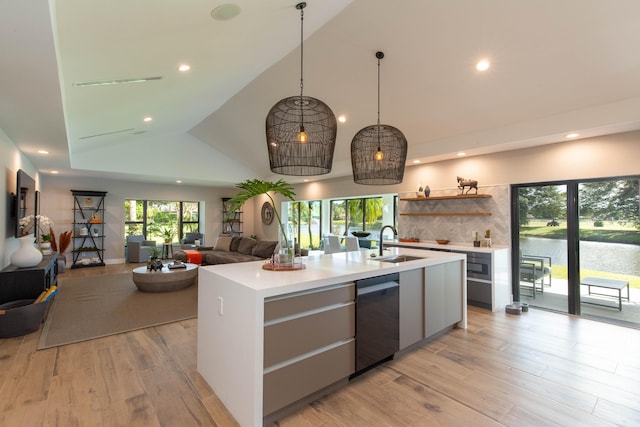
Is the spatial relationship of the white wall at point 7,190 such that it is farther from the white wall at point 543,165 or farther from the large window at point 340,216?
the white wall at point 543,165

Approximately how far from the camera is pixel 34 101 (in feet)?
9.16

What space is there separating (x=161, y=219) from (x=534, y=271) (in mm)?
9963

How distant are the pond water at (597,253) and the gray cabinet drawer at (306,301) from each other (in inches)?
150

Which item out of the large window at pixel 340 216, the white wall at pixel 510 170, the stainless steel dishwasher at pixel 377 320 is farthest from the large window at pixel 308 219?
the stainless steel dishwasher at pixel 377 320

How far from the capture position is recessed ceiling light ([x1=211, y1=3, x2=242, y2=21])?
2.45m

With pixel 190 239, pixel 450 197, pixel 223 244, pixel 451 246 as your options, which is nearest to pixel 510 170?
pixel 450 197

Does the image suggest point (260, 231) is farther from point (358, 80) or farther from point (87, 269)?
point (358, 80)

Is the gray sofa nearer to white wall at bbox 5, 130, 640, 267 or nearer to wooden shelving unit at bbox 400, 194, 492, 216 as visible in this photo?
white wall at bbox 5, 130, 640, 267

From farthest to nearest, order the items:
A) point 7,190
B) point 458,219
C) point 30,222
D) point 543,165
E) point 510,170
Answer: point 458,219, point 30,222, point 510,170, point 543,165, point 7,190

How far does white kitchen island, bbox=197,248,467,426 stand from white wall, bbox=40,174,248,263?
8029 mm

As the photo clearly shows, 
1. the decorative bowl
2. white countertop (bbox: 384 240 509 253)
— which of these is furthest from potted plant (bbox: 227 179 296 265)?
the decorative bowl

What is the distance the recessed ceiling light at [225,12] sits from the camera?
2.45 meters

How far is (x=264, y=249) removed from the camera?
23.7 feet

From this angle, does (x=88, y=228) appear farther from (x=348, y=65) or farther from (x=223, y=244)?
(x=348, y=65)
